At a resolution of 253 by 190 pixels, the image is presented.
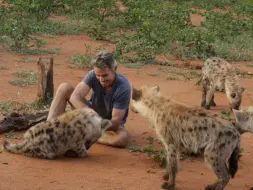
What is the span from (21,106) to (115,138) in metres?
2.41

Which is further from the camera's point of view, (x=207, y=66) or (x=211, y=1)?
(x=211, y=1)

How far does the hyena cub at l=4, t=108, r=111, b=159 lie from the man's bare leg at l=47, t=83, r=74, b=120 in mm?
794

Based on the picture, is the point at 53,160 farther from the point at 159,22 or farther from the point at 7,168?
the point at 159,22

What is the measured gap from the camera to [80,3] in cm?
1891

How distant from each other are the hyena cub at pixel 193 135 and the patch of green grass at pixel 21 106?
3.14 m

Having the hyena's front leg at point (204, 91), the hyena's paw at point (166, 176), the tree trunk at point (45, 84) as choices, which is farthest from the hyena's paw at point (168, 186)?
the hyena's front leg at point (204, 91)

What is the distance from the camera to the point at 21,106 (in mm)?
9258

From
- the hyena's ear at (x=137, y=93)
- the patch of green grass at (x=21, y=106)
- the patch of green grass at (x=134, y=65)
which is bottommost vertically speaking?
the patch of green grass at (x=134, y=65)

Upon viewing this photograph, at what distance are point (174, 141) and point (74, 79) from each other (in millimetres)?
6158

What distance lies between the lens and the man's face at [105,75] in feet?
23.4

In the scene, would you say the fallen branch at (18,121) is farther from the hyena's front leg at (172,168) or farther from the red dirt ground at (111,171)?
the hyena's front leg at (172,168)

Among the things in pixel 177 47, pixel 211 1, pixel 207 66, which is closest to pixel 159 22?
pixel 177 47

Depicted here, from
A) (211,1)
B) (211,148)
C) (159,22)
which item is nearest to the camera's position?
(211,148)

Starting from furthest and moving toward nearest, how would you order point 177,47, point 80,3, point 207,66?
1. point 80,3
2. point 177,47
3. point 207,66
